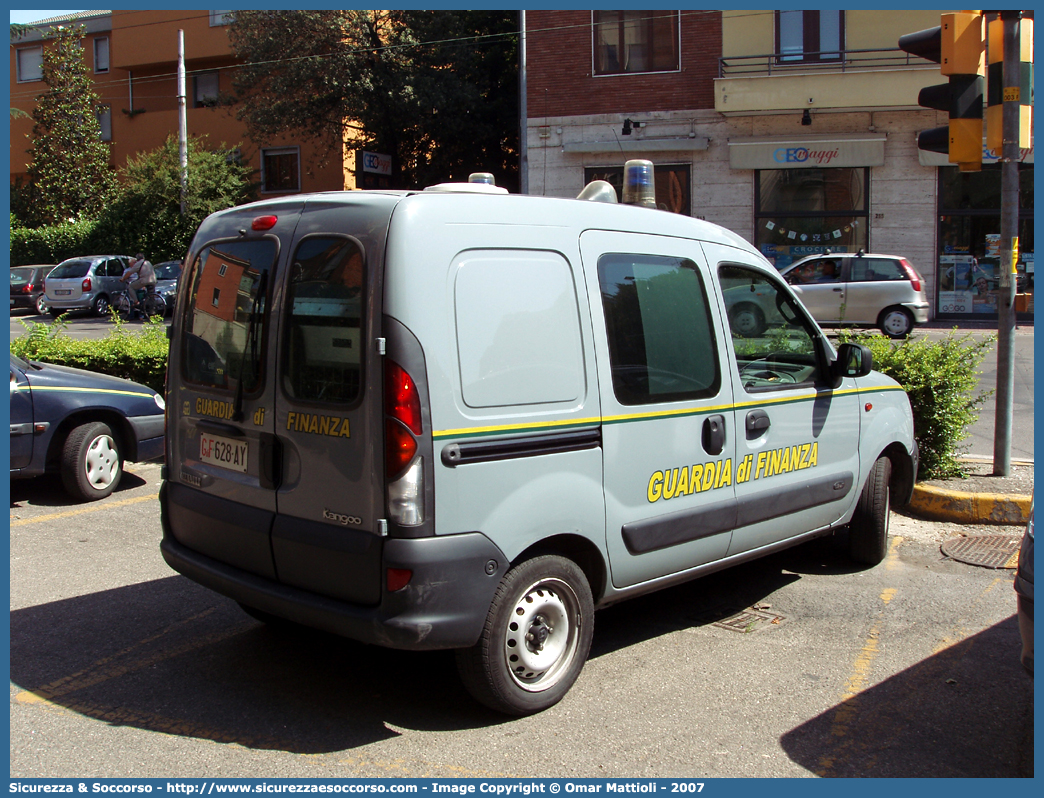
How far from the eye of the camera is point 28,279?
1141 inches

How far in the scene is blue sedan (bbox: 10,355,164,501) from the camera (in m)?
7.11

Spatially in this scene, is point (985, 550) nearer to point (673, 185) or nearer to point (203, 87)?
point (673, 185)

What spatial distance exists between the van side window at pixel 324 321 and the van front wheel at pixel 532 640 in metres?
1.01

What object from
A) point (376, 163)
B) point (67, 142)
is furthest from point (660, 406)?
point (67, 142)

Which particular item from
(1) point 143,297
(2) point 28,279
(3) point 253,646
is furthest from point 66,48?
(3) point 253,646

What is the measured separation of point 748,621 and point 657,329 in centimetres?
170

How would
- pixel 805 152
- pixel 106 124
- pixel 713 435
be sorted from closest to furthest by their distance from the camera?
pixel 713 435 → pixel 805 152 → pixel 106 124

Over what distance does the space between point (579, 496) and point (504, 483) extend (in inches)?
15.5

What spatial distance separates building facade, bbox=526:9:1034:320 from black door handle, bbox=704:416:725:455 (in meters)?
20.1

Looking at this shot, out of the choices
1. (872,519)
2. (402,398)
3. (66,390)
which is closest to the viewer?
(402,398)

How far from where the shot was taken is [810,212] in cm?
2431

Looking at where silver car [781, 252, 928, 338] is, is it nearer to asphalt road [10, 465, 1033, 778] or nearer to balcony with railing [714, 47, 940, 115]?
balcony with railing [714, 47, 940, 115]

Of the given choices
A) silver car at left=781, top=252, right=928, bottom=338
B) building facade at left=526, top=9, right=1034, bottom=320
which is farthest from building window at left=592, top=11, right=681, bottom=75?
silver car at left=781, top=252, right=928, bottom=338

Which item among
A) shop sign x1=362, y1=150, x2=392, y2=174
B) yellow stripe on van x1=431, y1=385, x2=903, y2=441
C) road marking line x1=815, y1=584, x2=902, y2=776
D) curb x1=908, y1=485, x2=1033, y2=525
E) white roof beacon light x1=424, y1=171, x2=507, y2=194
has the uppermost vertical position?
shop sign x1=362, y1=150, x2=392, y2=174
